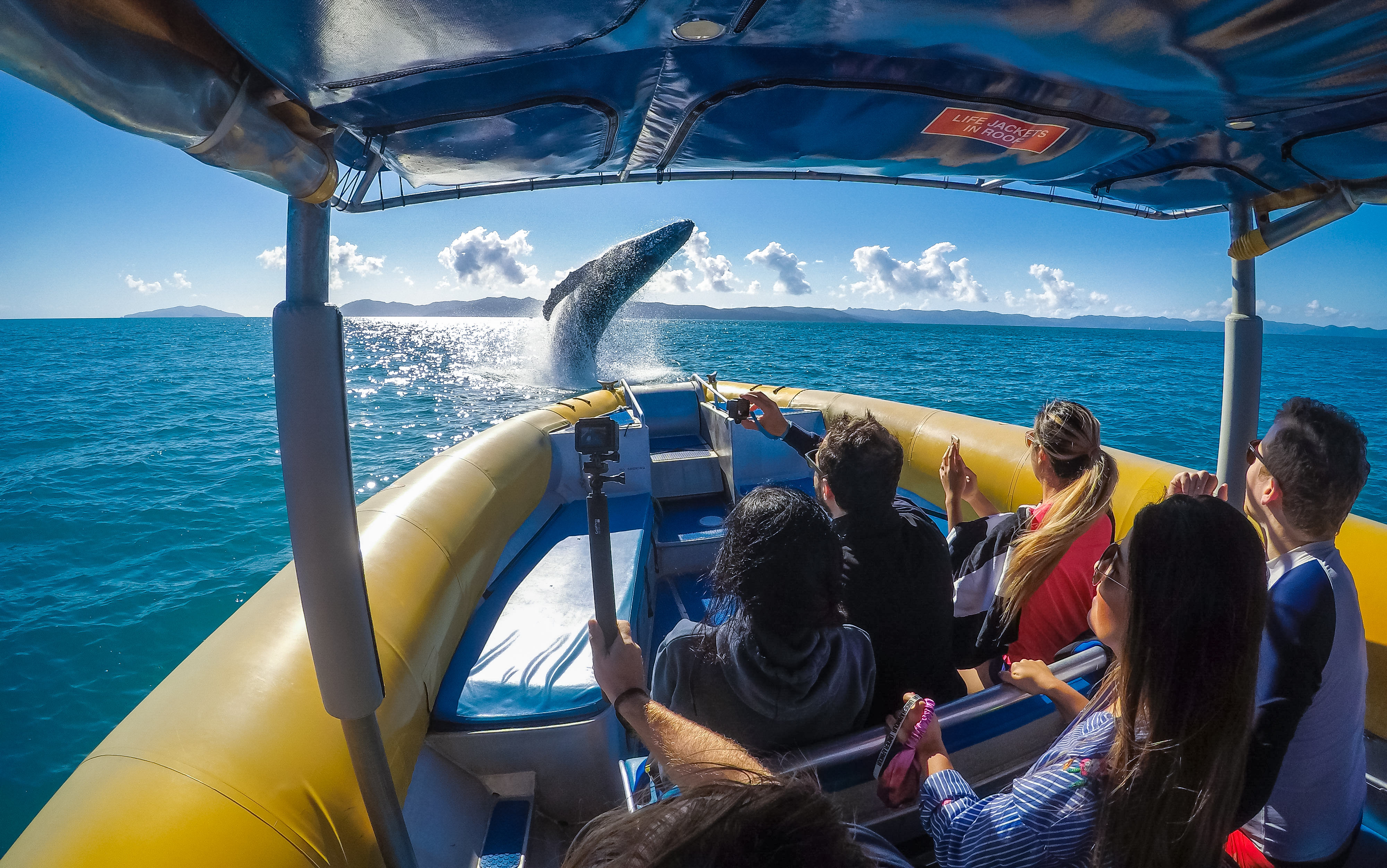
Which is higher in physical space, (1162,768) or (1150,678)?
(1150,678)

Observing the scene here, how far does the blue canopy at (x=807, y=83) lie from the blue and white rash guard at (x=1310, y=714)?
1156mm

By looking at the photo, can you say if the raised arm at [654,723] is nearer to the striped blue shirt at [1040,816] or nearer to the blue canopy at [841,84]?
the striped blue shirt at [1040,816]

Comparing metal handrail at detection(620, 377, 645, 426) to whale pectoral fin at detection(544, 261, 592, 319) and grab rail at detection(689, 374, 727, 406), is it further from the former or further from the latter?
whale pectoral fin at detection(544, 261, 592, 319)

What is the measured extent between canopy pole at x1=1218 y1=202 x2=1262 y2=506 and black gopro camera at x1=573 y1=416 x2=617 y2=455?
269 cm

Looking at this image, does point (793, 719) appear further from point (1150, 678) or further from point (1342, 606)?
point (1342, 606)

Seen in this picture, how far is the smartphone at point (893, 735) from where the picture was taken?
4.39 feet

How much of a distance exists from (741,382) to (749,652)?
7.41 metres

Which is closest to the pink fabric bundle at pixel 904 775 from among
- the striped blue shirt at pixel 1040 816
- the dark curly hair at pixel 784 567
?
the striped blue shirt at pixel 1040 816

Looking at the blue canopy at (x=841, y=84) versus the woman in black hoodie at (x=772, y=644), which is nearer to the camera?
the blue canopy at (x=841, y=84)

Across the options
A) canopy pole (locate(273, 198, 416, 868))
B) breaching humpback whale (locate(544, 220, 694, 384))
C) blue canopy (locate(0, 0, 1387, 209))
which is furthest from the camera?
breaching humpback whale (locate(544, 220, 694, 384))

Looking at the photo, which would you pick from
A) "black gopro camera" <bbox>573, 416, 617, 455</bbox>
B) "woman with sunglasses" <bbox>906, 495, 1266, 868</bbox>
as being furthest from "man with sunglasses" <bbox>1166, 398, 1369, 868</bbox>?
"black gopro camera" <bbox>573, 416, 617, 455</bbox>

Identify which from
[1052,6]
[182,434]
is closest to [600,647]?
[1052,6]

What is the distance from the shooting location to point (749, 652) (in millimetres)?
1372

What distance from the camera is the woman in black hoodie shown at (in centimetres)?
134
